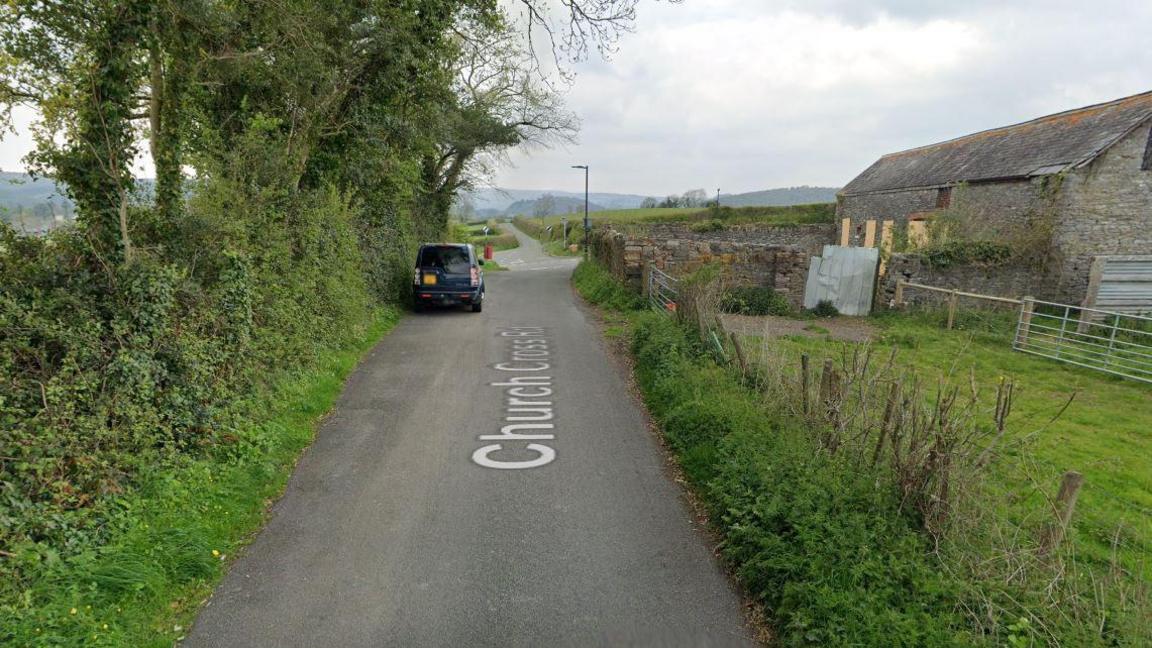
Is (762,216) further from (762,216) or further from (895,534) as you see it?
(895,534)

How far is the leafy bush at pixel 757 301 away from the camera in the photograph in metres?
15.7

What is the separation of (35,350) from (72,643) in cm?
257

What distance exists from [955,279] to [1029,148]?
10.1 meters

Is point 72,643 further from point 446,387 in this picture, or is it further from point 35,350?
point 446,387

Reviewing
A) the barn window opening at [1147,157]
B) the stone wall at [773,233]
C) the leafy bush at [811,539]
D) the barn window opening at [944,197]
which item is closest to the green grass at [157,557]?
the leafy bush at [811,539]

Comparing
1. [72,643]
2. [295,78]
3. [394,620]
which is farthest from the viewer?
[295,78]

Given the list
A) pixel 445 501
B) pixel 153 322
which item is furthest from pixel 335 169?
pixel 445 501

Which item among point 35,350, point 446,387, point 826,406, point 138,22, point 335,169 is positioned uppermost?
point 138,22

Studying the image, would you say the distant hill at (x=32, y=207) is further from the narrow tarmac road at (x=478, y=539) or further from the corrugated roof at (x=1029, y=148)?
the corrugated roof at (x=1029, y=148)

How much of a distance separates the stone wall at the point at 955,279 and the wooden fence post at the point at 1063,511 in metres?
13.9

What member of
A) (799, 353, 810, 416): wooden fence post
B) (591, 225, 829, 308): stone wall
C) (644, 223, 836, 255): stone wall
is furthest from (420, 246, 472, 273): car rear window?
(644, 223, 836, 255): stone wall

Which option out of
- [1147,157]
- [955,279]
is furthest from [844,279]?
[1147,157]

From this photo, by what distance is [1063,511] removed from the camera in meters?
3.63

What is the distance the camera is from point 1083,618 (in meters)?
3.33
